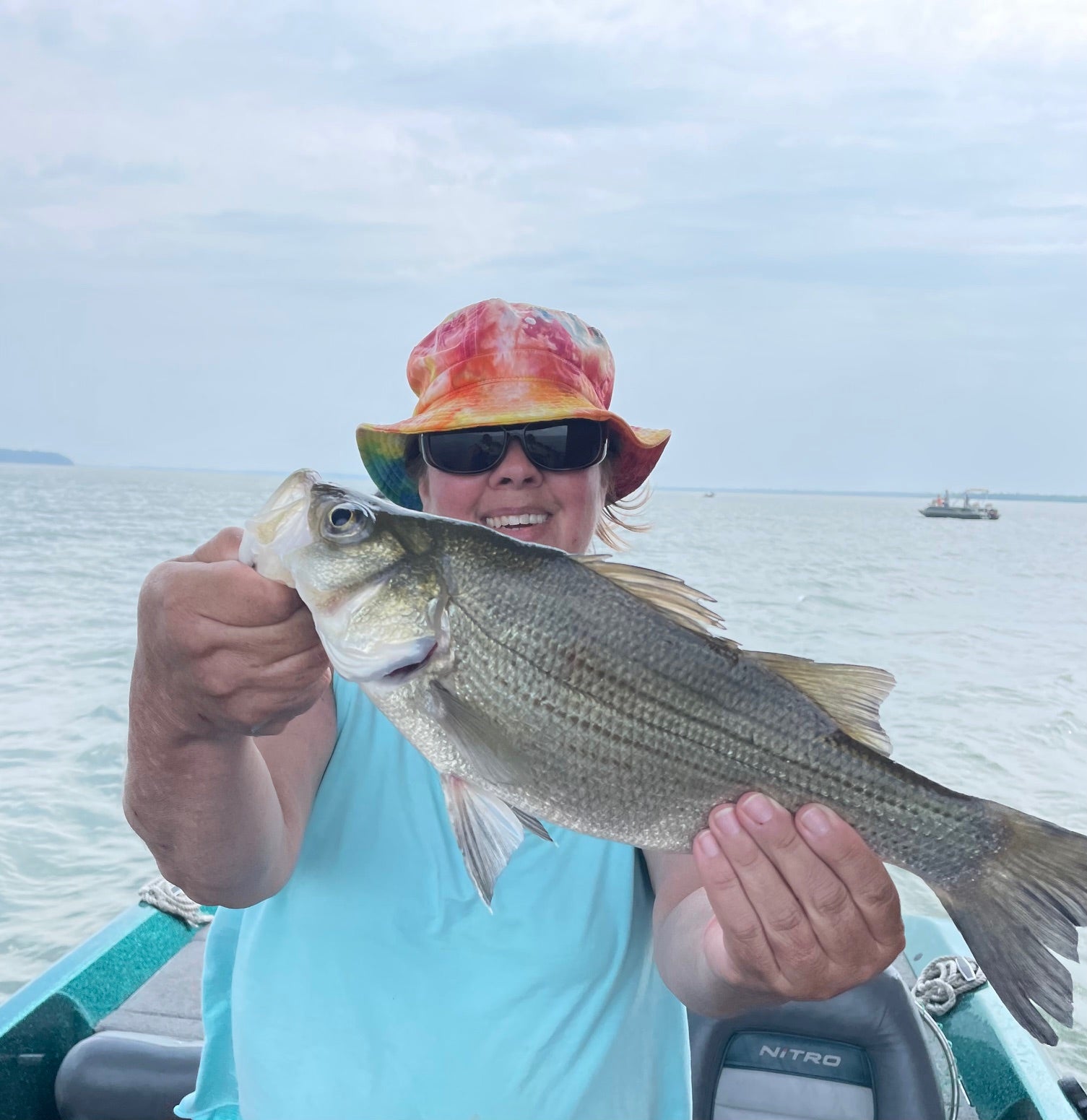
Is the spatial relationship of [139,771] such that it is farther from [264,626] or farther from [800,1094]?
[800,1094]

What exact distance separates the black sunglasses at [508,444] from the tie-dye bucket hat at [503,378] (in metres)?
0.05

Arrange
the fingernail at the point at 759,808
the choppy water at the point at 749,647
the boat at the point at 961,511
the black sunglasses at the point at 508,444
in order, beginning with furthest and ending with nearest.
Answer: the boat at the point at 961,511 → the choppy water at the point at 749,647 → the black sunglasses at the point at 508,444 → the fingernail at the point at 759,808

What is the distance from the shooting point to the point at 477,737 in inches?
75.2

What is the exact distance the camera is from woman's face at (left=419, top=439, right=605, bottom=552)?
271 centimetres

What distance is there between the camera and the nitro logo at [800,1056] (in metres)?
3.28

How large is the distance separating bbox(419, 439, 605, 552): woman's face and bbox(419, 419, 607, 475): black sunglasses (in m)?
0.02

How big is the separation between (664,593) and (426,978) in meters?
1.13

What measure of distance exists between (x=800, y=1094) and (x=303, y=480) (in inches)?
118

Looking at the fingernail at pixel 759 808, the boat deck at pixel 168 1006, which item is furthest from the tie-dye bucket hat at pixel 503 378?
the boat deck at pixel 168 1006

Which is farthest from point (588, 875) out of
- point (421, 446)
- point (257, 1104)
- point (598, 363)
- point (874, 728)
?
point (598, 363)

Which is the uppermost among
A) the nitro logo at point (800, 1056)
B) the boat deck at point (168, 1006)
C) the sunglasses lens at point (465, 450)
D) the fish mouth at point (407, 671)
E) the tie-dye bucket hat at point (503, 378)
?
the tie-dye bucket hat at point (503, 378)

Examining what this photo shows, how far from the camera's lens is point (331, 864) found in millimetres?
2291

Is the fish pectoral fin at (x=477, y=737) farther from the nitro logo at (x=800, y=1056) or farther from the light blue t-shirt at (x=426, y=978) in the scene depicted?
the nitro logo at (x=800, y=1056)

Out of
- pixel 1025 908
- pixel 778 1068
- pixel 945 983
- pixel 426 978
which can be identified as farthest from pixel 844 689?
pixel 945 983
